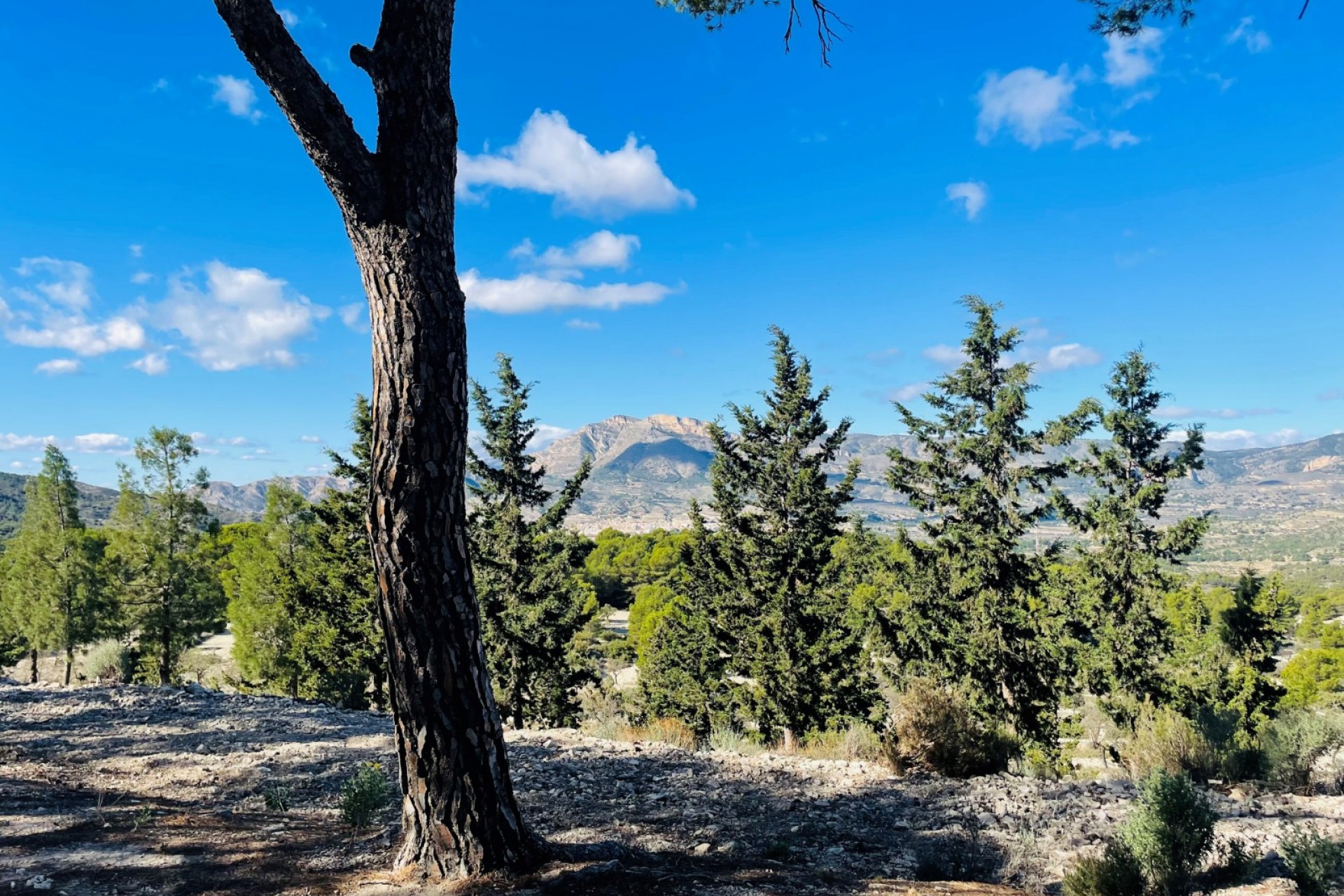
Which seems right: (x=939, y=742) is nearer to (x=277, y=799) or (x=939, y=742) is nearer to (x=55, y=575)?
(x=277, y=799)

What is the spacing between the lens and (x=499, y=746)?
389 cm

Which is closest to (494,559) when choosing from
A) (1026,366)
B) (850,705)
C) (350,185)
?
(850,705)

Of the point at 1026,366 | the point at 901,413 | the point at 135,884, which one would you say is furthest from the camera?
the point at 901,413

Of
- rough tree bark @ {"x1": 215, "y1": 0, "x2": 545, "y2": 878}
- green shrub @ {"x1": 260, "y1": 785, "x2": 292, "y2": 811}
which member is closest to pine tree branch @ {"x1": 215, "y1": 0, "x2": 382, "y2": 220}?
rough tree bark @ {"x1": 215, "y1": 0, "x2": 545, "y2": 878}

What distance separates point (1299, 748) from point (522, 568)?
58.1 ft

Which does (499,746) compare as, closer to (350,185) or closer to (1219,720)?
(350,185)

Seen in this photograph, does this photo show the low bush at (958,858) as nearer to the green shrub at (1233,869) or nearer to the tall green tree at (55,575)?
the green shrub at (1233,869)

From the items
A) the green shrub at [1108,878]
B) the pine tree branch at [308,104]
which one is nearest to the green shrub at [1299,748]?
the green shrub at [1108,878]

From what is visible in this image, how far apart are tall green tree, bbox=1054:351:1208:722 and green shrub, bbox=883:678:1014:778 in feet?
42.6

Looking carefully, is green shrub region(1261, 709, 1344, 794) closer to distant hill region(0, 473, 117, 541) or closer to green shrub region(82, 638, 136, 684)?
green shrub region(82, 638, 136, 684)

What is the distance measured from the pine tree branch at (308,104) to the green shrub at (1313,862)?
678 centimetres

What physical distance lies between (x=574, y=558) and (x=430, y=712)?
17.8 metres

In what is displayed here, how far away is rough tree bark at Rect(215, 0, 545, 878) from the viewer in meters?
3.60

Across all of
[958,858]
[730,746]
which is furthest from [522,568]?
[958,858]
